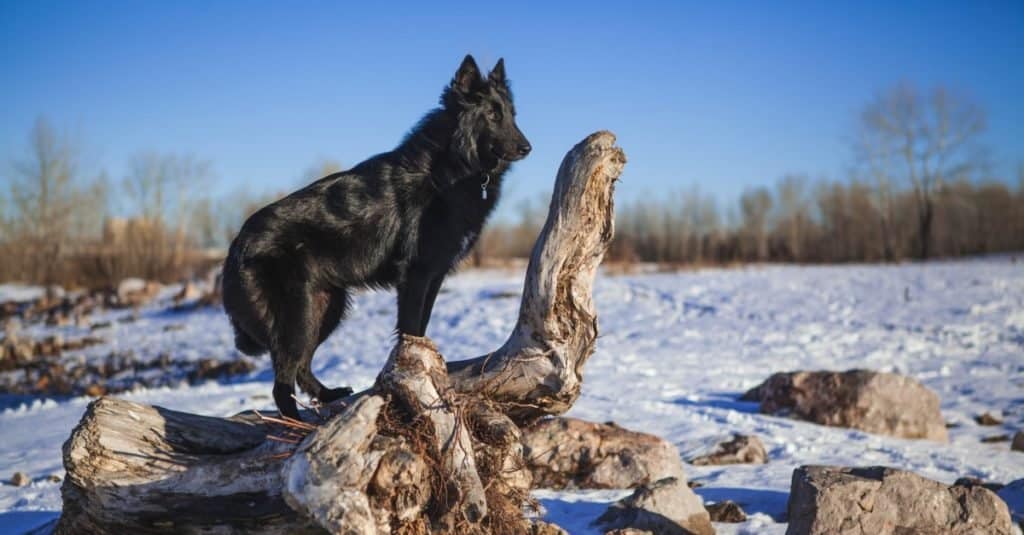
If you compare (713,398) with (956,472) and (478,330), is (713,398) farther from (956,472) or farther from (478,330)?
(478,330)

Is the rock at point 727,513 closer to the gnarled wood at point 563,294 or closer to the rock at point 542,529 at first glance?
the rock at point 542,529

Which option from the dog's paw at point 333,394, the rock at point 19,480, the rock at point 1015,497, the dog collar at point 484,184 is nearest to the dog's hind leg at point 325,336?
the dog's paw at point 333,394

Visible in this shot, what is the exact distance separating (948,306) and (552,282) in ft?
45.3

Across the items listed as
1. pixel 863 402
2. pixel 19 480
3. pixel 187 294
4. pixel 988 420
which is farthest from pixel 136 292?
pixel 988 420

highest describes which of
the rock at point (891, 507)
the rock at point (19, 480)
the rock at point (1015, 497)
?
the rock at point (891, 507)

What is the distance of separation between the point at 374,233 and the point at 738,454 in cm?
385

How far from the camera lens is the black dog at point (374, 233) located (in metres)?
4.00

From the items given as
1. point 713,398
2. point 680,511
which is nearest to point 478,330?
point 713,398

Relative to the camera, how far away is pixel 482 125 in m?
4.25

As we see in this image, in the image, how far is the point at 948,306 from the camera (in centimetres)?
1446

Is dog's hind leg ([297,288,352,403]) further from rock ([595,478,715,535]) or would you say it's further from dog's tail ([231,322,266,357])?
rock ([595,478,715,535])

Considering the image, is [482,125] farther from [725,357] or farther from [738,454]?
[725,357]

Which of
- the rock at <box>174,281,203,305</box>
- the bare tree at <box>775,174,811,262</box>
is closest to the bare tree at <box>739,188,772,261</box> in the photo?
the bare tree at <box>775,174,811,262</box>

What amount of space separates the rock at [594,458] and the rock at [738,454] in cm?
77
